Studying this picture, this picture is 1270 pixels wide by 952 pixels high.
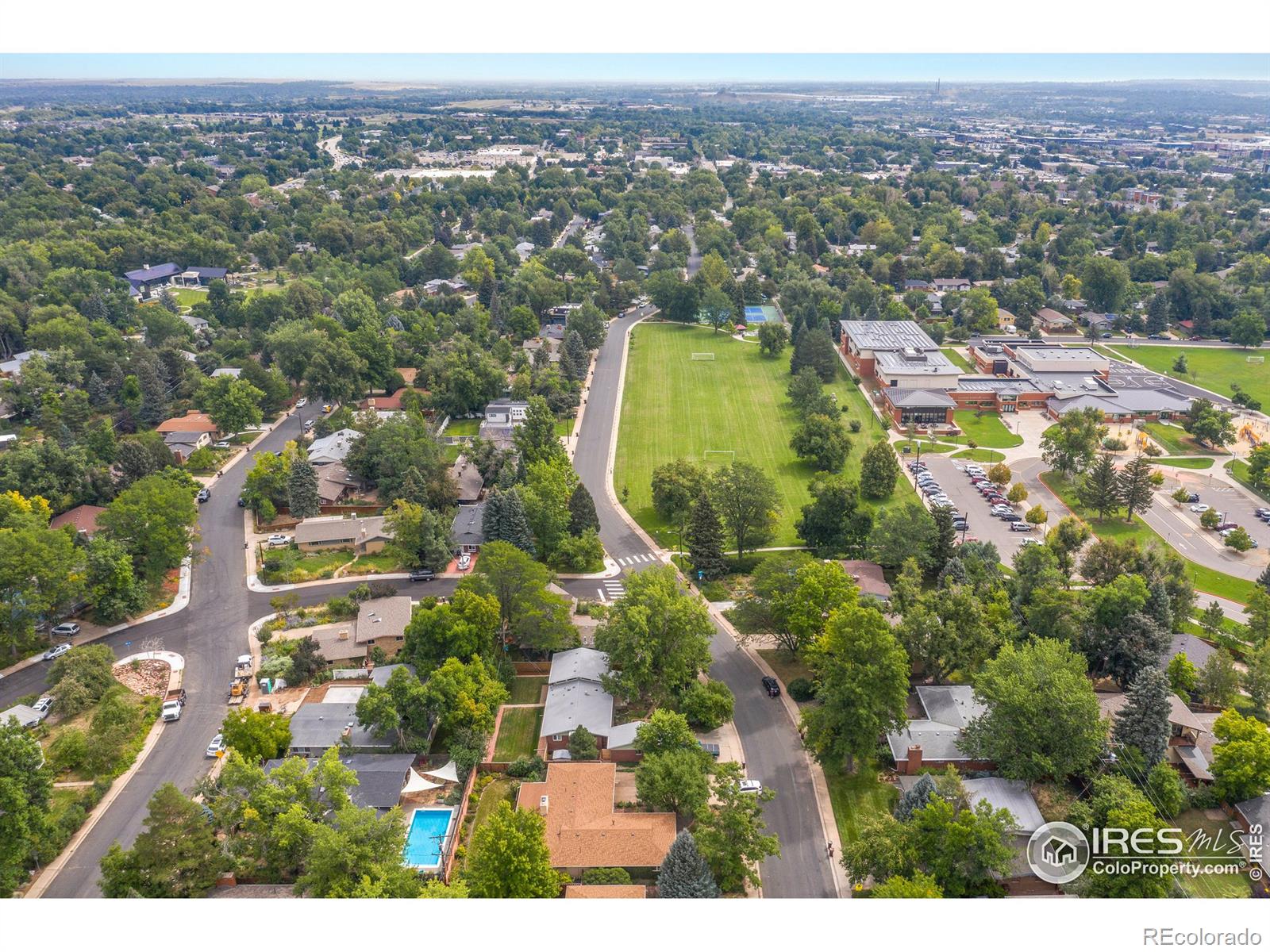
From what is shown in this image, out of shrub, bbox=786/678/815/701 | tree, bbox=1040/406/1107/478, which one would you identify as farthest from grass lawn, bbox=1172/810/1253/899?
tree, bbox=1040/406/1107/478

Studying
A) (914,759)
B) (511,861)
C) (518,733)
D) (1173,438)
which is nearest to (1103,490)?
(1173,438)

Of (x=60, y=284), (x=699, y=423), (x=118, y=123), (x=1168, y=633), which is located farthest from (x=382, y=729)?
(x=118, y=123)

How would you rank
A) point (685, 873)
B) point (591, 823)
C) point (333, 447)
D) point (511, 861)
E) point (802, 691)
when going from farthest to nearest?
point (333, 447)
point (802, 691)
point (591, 823)
point (685, 873)
point (511, 861)

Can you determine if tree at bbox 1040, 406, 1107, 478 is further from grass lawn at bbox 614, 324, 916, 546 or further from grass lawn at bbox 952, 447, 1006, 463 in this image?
grass lawn at bbox 614, 324, 916, 546

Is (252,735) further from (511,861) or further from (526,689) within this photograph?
(511,861)

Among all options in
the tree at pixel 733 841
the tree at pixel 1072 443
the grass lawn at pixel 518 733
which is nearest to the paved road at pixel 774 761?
the tree at pixel 733 841
